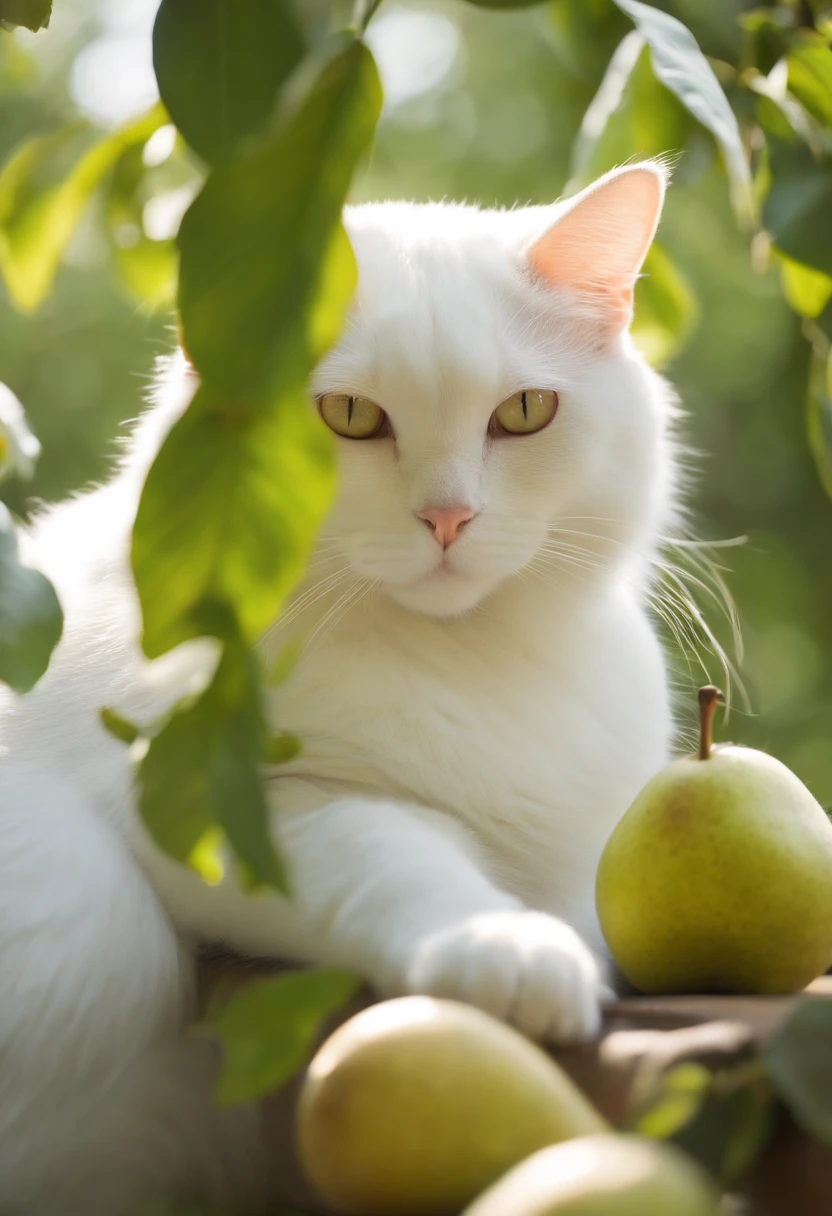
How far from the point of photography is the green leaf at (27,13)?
0.74 m

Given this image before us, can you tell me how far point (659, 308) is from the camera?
1.43 m

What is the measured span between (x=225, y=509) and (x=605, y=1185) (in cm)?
31

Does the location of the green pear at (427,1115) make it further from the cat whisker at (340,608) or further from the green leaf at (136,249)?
the green leaf at (136,249)

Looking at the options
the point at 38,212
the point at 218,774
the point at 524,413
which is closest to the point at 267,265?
the point at 218,774

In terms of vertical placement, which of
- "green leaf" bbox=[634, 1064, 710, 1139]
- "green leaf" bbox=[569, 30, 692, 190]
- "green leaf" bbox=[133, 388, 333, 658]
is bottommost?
"green leaf" bbox=[634, 1064, 710, 1139]

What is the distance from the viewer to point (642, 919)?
2.65 feet

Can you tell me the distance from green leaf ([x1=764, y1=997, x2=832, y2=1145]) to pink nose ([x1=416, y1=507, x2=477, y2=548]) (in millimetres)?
475

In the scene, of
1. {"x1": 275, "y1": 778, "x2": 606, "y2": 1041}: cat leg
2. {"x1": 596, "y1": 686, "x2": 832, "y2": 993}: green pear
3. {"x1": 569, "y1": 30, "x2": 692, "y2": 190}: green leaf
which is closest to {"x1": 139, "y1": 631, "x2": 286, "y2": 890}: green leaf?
{"x1": 275, "y1": 778, "x2": 606, "y2": 1041}: cat leg

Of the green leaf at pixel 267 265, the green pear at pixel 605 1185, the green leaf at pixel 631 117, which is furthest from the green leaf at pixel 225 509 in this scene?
the green leaf at pixel 631 117

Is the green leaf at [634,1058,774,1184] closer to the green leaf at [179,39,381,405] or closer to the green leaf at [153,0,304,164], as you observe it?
the green leaf at [179,39,381,405]

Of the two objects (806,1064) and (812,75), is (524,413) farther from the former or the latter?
(806,1064)

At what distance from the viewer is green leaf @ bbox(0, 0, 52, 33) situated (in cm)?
Answer: 74

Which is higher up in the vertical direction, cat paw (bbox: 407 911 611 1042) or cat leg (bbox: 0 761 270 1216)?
cat paw (bbox: 407 911 611 1042)

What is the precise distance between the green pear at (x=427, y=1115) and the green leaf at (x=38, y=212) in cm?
88
